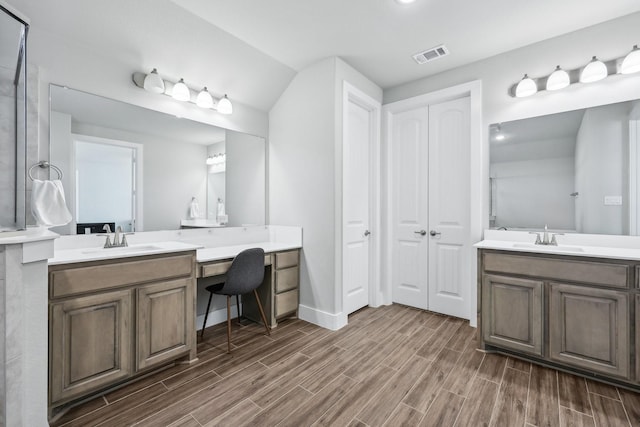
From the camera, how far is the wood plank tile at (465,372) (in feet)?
6.15

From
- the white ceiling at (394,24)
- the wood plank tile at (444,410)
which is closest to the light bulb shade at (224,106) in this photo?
the white ceiling at (394,24)

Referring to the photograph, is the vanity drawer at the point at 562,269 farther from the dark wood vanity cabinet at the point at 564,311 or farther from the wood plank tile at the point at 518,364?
the wood plank tile at the point at 518,364

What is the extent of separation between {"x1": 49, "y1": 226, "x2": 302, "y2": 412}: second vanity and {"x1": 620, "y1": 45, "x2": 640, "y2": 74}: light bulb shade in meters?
3.48

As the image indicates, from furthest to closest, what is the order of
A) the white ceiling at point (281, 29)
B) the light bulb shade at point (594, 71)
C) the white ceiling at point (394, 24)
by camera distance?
the light bulb shade at point (594, 71) → the white ceiling at point (394, 24) → the white ceiling at point (281, 29)

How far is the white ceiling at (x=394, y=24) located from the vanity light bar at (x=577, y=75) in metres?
0.34

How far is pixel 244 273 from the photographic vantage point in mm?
2389

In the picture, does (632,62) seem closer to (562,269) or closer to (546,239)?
(546,239)

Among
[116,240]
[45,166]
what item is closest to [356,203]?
[116,240]

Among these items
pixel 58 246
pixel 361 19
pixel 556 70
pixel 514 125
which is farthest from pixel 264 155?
pixel 556 70

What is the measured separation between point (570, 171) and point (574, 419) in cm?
190

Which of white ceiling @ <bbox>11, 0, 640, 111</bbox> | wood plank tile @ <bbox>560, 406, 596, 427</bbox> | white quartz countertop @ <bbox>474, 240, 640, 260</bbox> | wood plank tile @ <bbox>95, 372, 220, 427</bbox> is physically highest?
white ceiling @ <bbox>11, 0, 640, 111</bbox>

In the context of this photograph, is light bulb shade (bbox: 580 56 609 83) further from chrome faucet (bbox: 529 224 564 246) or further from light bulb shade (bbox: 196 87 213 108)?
light bulb shade (bbox: 196 87 213 108)

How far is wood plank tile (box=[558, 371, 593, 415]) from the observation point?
1691mm

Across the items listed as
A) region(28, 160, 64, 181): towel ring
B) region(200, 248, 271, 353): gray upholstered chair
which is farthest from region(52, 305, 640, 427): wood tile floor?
region(28, 160, 64, 181): towel ring
